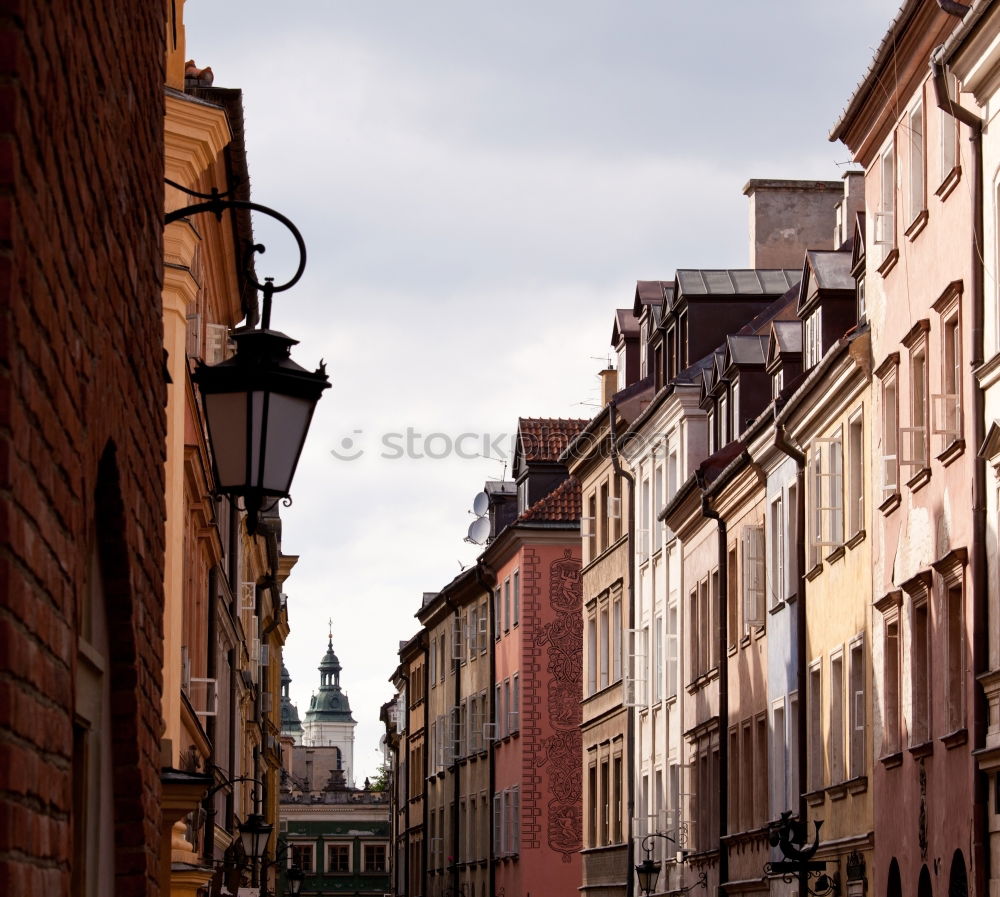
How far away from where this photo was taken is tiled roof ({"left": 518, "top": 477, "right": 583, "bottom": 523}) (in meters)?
52.3

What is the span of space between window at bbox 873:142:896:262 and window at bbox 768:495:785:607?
6421mm

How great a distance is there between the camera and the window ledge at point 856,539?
25078mm

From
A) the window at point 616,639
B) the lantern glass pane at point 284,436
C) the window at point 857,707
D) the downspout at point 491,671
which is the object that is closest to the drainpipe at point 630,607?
the window at point 616,639

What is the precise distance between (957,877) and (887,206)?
8138 mm

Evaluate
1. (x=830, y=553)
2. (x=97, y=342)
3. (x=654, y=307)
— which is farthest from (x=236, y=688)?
(x=97, y=342)

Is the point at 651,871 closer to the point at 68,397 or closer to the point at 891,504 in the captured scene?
the point at 891,504

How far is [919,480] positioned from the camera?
2203cm

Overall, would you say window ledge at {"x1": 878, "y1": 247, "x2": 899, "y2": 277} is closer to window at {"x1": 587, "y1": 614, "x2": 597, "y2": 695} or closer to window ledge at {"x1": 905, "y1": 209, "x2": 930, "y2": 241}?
window ledge at {"x1": 905, "y1": 209, "x2": 930, "y2": 241}

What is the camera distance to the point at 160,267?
7449 mm

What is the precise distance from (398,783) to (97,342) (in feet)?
278

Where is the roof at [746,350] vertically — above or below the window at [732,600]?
above

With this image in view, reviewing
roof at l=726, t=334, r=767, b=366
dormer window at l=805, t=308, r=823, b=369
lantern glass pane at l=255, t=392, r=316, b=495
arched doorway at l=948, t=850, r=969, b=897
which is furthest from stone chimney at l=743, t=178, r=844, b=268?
lantern glass pane at l=255, t=392, r=316, b=495

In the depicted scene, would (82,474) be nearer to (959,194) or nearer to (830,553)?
(959,194)

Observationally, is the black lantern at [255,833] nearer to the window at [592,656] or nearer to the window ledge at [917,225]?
the window ledge at [917,225]
